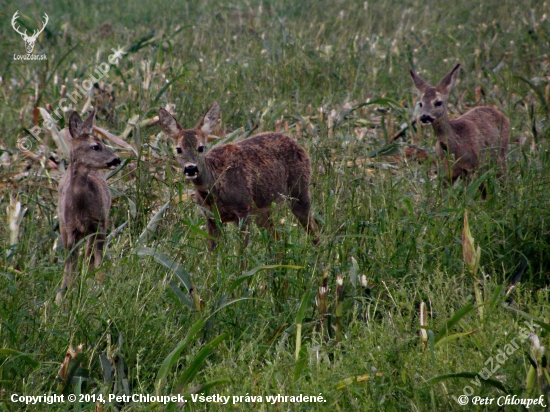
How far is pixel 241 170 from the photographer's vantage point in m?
6.98

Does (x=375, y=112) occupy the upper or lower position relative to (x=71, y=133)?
lower

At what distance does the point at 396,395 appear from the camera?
3.72 metres

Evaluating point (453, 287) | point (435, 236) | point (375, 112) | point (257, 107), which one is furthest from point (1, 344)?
point (375, 112)

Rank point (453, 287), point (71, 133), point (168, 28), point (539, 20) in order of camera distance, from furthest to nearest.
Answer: point (168, 28) < point (539, 20) < point (71, 133) < point (453, 287)

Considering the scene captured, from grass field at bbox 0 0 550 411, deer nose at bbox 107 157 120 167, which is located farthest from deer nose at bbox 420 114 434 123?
deer nose at bbox 107 157 120 167

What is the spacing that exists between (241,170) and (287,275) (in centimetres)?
228

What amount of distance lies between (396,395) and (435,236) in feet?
6.06

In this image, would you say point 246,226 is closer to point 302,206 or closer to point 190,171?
point 190,171

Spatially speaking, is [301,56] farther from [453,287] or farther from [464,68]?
[453,287]

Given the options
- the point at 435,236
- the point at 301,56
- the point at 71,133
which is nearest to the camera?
the point at 435,236

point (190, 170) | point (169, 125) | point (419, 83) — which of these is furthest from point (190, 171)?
point (419, 83)

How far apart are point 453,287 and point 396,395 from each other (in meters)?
0.97

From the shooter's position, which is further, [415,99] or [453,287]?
A: [415,99]

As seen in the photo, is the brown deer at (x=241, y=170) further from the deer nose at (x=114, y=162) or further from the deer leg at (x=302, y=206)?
the deer nose at (x=114, y=162)
